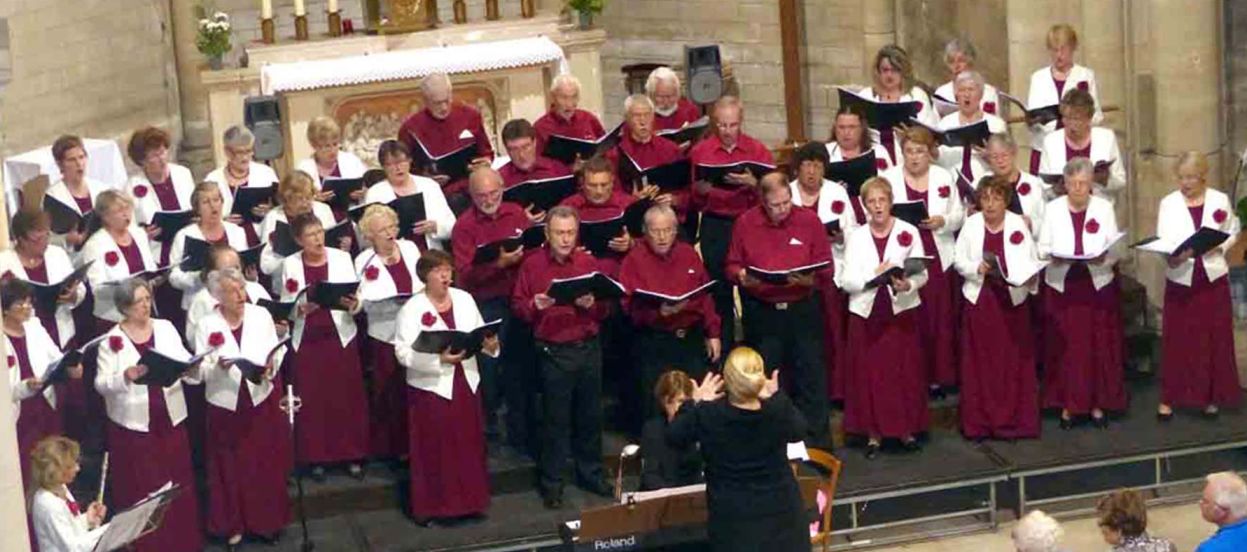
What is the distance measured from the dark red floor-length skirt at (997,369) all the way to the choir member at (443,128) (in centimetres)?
256

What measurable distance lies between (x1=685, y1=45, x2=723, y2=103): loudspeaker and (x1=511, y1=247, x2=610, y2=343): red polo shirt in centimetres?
270

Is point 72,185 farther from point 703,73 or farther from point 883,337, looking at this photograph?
point 883,337

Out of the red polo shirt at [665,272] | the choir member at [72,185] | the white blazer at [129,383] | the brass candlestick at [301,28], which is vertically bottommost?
the white blazer at [129,383]

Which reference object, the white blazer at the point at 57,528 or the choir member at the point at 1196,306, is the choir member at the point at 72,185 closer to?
the white blazer at the point at 57,528

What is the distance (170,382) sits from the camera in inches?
484

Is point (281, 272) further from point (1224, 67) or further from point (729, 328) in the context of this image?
point (1224, 67)

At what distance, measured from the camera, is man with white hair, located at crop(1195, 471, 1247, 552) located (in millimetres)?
10398

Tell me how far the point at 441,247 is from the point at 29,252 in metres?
1.98

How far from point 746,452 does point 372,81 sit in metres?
5.50

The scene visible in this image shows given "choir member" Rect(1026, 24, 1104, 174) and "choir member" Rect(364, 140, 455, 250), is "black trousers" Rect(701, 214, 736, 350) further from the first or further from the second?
"choir member" Rect(1026, 24, 1104, 174)

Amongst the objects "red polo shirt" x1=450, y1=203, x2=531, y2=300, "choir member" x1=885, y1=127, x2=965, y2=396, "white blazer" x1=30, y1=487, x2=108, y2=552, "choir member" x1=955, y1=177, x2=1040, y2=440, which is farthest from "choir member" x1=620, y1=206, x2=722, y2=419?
"white blazer" x1=30, y1=487, x2=108, y2=552

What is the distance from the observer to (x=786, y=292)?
13188 millimetres

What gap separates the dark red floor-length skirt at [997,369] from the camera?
13.6 metres

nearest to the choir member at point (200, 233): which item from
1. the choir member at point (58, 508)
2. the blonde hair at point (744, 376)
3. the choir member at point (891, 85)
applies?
the choir member at point (58, 508)
